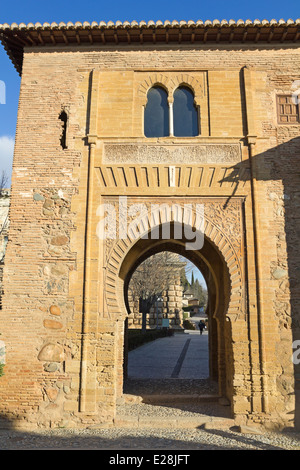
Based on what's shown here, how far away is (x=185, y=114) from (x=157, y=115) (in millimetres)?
594

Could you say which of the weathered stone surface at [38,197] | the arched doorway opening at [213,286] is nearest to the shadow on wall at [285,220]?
the arched doorway opening at [213,286]

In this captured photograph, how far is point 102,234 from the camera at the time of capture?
7211mm

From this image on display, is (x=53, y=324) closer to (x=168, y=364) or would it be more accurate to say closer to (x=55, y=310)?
(x=55, y=310)

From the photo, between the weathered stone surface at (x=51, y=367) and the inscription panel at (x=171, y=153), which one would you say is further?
the inscription panel at (x=171, y=153)

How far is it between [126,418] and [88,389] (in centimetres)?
88

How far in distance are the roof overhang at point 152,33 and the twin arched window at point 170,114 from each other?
3.44 ft

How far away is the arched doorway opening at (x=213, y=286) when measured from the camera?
7.41 metres

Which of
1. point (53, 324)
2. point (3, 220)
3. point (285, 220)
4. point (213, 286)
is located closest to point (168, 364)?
point (213, 286)

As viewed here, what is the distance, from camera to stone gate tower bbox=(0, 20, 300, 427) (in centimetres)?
673

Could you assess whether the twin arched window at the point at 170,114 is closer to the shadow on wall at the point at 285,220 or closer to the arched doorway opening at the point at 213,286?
the shadow on wall at the point at 285,220

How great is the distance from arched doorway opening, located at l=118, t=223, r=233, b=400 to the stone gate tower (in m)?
0.10

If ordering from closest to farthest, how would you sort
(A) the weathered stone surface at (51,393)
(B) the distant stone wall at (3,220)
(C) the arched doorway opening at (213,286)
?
(A) the weathered stone surface at (51,393) < (C) the arched doorway opening at (213,286) < (B) the distant stone wall at (3,220)

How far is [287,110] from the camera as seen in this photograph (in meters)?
7.72

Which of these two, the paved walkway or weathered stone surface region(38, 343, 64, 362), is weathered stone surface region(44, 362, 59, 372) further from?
the paved walkway
